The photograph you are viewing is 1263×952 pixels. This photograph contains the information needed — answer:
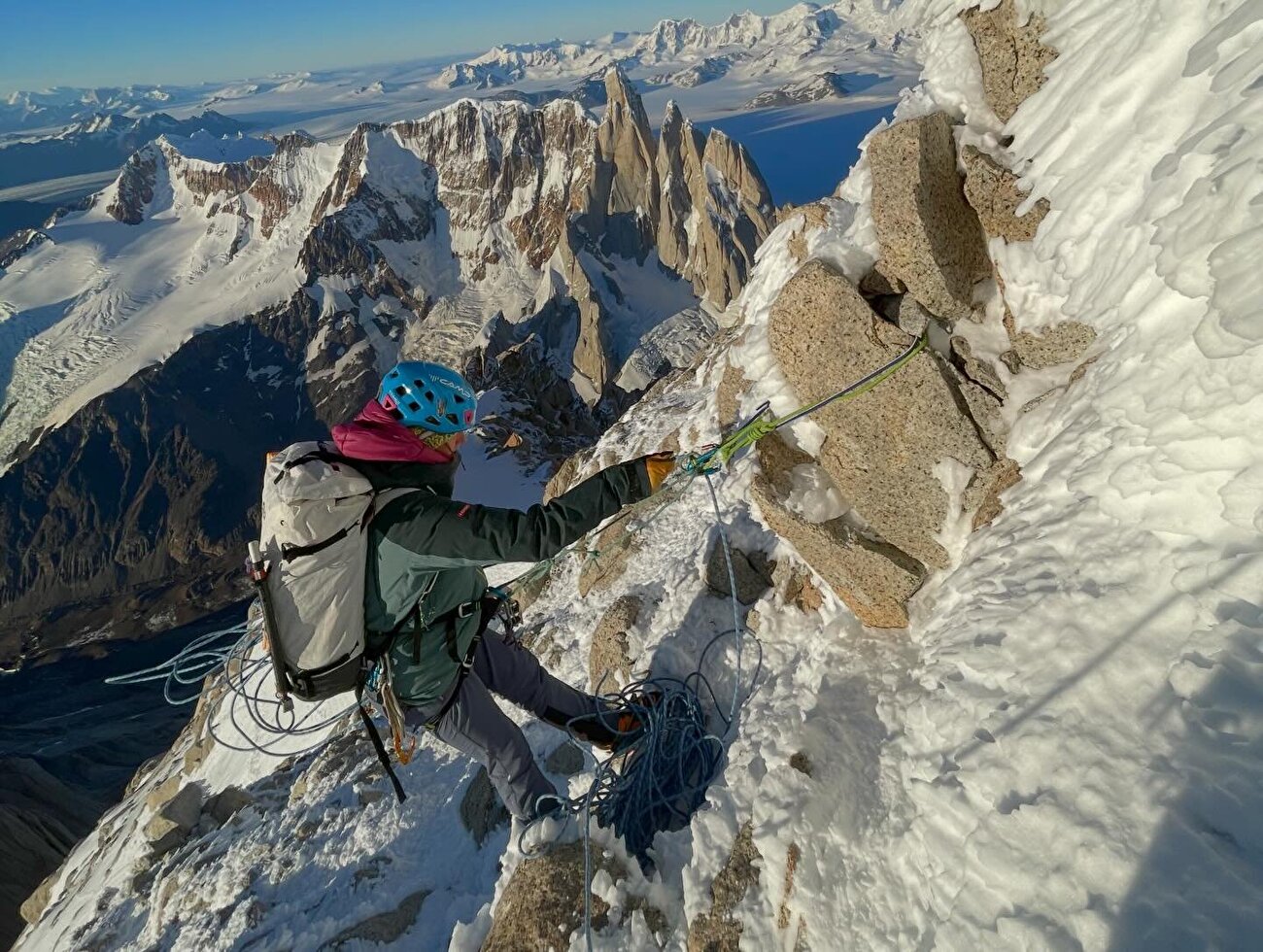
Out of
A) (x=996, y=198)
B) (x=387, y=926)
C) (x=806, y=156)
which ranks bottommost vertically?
(x=806, y=156)

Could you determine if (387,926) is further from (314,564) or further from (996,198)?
(996,198)

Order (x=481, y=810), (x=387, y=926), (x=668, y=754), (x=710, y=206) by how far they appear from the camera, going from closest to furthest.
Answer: (x=668, y=754) → (x=387, y=926) → (x=481, y=810) → (x=710, y=206)

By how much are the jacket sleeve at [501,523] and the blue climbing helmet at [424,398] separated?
2.08ft

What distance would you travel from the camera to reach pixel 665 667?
746 centimetres

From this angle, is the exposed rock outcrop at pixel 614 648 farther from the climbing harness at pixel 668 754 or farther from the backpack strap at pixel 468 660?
the backpack strap at pixel 468 660

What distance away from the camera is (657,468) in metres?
4.27

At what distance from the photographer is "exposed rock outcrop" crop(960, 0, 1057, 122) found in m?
4.77

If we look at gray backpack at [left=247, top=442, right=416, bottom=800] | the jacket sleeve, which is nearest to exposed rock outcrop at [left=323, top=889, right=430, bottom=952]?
gray backpack at [left=247, top=442, right=416, bottom=800]

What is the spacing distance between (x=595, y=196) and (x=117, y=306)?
422ft

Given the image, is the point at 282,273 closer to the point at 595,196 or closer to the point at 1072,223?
the point at 595,196

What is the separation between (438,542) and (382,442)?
87cm

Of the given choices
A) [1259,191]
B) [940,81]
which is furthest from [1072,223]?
[940,81]

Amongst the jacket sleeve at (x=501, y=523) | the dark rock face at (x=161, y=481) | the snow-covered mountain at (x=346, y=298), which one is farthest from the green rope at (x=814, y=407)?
the dark rock face at (x=161, y=481)

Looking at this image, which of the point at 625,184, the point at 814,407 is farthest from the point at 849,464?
the point at 625,184
